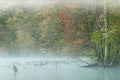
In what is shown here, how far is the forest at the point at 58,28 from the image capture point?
397cm

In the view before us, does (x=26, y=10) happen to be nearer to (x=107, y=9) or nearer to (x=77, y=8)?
(x=77, y=8)

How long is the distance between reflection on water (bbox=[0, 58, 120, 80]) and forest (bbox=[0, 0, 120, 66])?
0.38 ft

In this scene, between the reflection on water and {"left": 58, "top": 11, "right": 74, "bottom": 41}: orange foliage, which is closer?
the reflection on water

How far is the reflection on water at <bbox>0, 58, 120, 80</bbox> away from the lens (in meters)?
3.84

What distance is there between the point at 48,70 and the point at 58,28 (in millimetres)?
601

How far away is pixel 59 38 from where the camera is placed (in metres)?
4.10

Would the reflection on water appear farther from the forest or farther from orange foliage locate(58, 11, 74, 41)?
orange foliage locate(58, 11, 74, 41)

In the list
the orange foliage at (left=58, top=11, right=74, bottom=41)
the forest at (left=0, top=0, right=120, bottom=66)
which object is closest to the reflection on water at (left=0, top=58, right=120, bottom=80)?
the forest at (left=0, top=0, right=120, bottom=66)

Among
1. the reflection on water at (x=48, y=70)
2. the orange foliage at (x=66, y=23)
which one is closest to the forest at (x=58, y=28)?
the orange foliage at (x=66, y=23)

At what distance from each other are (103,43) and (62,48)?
2.15ft

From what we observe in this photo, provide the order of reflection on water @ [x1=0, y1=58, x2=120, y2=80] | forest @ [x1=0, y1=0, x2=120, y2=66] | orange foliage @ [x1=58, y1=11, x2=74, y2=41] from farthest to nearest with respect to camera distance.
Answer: orange foliage @ [x1=58, y1=11, x2=74, y2=41] < forest @ [x1=0, y1=0, x2=120, y2=66] < reflection on water @ [x1=0, y1=58, x2=120, y2=80]

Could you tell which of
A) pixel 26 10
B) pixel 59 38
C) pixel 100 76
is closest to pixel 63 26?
pixel 59 38

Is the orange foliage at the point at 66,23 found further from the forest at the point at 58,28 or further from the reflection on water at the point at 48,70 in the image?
the reflection on water at the point at 48,70

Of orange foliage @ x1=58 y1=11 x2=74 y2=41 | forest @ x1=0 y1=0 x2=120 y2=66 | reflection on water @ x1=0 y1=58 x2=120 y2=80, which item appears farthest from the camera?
orange foliage @ x1=58 y1=11 x2=74 y2=41
